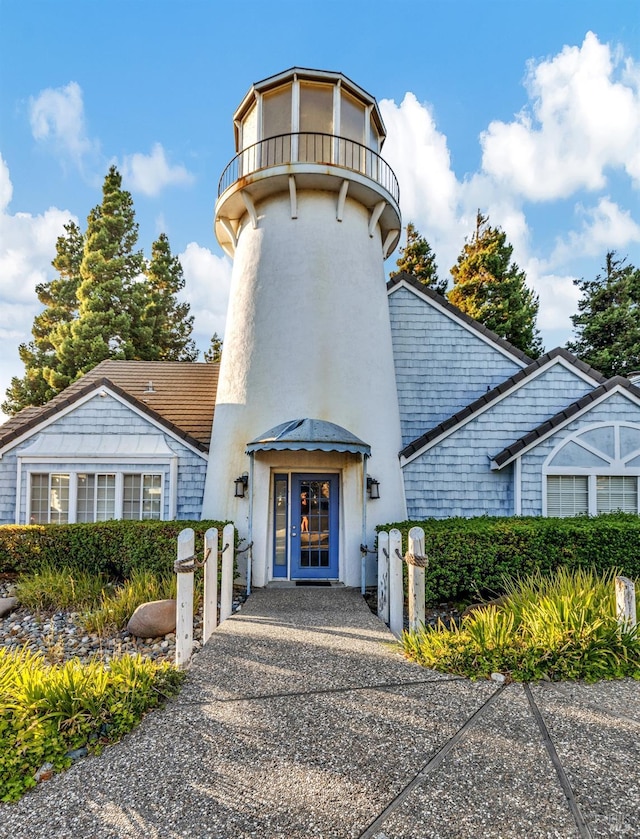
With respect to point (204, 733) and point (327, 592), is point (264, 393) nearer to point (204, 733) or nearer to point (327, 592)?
point (327, 592)

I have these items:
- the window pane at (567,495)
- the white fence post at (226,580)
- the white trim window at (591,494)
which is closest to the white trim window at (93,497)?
the white fence post at (226,580)

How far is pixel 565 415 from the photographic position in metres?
10.1

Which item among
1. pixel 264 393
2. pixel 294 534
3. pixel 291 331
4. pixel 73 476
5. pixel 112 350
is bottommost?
pixel 294 534

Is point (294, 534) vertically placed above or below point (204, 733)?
above

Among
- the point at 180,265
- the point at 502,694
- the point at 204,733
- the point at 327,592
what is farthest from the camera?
the point at 180,265

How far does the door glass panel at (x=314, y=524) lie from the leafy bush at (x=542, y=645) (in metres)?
4.27

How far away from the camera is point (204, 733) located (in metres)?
3.76

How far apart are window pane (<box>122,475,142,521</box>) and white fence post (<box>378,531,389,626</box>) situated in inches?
232

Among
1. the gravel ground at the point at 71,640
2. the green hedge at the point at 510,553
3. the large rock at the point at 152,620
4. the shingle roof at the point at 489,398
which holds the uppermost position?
the shingle roof at the point at 489,398

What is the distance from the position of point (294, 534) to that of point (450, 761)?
6.65 meters

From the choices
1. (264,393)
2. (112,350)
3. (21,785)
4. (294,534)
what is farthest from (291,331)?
(112,350)

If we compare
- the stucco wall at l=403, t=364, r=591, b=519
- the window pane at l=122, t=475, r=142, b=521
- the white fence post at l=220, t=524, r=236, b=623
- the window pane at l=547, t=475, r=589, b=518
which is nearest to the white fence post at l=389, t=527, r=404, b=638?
the white fence post at l=220, t=524, r=236, b=623

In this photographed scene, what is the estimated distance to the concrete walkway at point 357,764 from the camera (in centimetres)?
277

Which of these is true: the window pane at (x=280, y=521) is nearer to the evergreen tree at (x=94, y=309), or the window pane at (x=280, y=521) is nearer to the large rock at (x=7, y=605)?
the large rock at (x=7, y=605)
